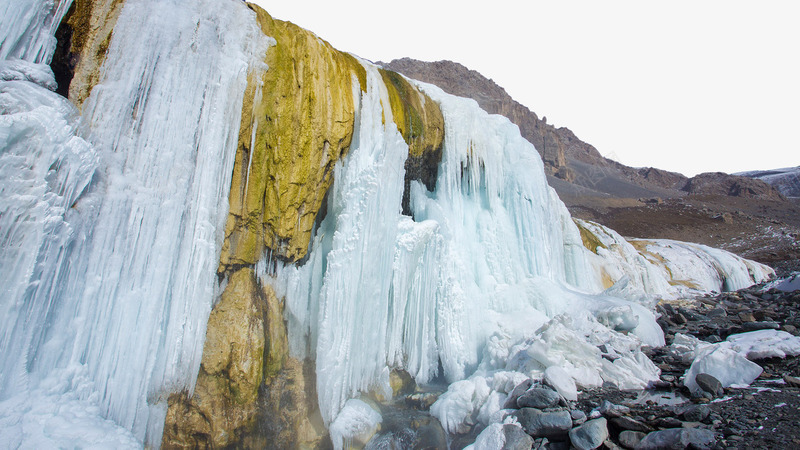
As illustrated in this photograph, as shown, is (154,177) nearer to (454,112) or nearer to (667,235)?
(454,112)

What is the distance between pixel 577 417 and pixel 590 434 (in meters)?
0.38

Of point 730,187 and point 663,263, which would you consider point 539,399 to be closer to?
point 663,263

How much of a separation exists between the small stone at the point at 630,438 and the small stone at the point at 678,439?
0.19 ft

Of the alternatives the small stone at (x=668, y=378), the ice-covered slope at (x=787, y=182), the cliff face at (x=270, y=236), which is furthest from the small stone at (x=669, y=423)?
the ice-covered slope at (x=787, y=182)

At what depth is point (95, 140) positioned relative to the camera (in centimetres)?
338

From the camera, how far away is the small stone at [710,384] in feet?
12.7

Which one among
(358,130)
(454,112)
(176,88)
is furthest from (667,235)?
(176,88)

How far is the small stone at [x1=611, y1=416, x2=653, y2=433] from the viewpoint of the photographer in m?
3.30

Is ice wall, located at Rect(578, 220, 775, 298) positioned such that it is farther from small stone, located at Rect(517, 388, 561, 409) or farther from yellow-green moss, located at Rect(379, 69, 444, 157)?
small stone, located at Rect(517, 388, 561, 409)

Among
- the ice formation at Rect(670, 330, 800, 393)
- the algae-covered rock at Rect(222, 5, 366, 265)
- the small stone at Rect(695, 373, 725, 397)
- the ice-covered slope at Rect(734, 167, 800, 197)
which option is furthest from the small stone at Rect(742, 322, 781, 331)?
the ice-covered slope at Rect(734, 167, 800, 197)

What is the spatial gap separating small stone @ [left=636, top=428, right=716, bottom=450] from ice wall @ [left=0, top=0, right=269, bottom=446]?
3847mm

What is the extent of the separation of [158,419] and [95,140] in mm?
2437

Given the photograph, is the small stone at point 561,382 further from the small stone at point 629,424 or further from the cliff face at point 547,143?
the cliff face at point 547,143

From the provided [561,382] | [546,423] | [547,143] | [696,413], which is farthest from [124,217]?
[547,143]
